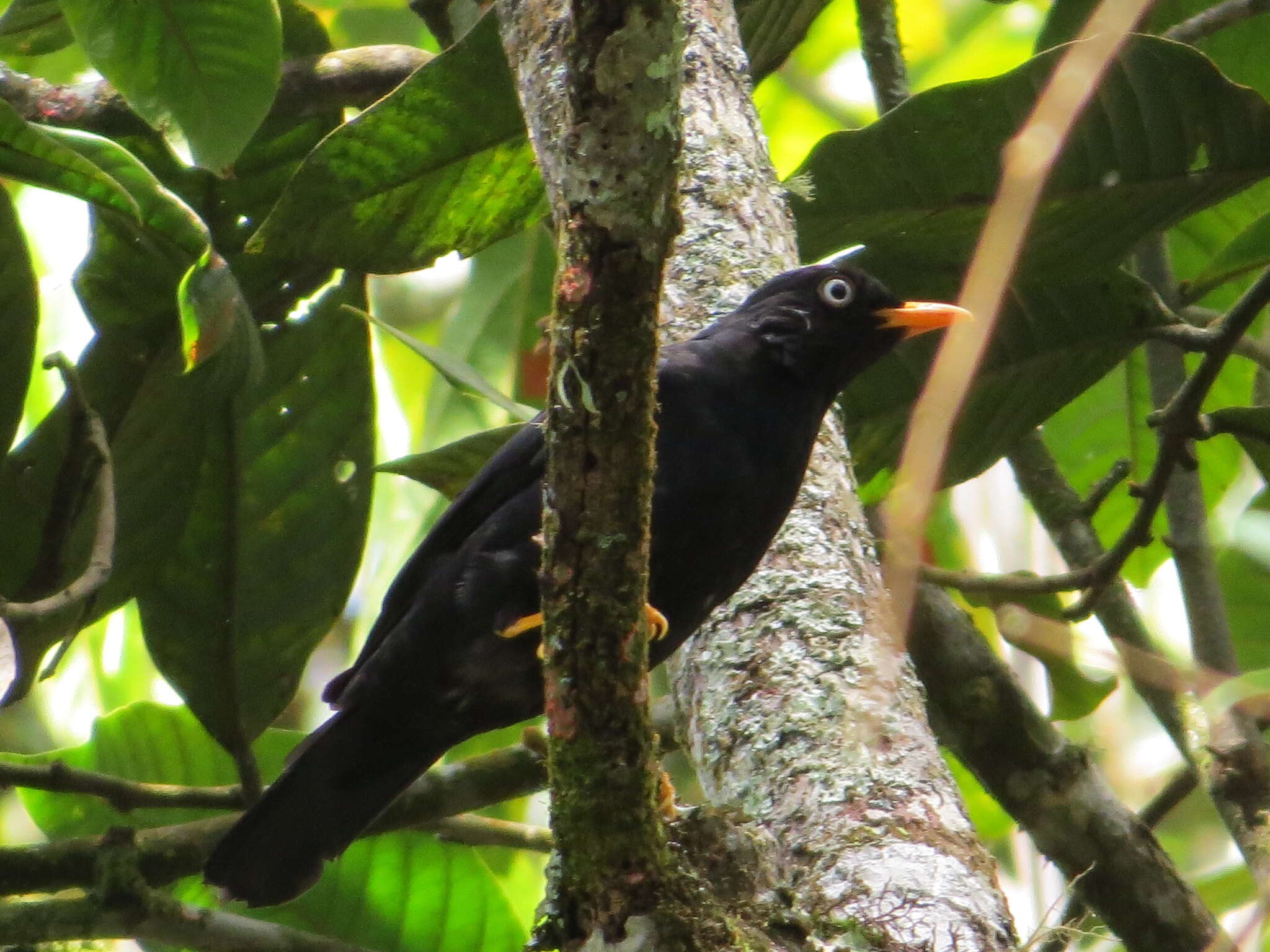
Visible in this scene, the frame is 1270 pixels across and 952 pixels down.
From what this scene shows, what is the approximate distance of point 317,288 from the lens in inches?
173

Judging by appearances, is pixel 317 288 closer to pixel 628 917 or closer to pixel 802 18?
pixel 802 18

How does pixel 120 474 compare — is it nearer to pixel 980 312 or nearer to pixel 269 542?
pixel 269 542

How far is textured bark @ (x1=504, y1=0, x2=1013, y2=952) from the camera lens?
8.24 feet

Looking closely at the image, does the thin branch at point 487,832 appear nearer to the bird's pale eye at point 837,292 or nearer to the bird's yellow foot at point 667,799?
the bird's yellow foot at point 667,799

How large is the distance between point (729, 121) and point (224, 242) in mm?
1479

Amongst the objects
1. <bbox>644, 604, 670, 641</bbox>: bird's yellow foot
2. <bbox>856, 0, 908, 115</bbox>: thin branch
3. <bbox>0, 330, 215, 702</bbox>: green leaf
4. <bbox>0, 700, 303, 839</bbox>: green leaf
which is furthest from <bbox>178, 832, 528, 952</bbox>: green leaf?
<bbox>856, 0, 908, 115</bbox>: thin branch

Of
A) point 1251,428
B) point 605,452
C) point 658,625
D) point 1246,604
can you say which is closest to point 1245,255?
point 1251,428

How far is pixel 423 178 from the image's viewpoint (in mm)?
3961

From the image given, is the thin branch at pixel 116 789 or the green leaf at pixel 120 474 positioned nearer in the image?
the thin branch at pixel 116 789

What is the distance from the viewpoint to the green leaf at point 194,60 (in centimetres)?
357

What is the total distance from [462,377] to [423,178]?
0.63 metres

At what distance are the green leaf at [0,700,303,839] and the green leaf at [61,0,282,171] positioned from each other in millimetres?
1683

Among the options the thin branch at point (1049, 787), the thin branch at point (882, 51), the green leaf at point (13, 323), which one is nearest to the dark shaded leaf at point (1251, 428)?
the thin branch at point (1049, 787)

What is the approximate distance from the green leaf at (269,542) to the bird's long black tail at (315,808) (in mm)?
390
